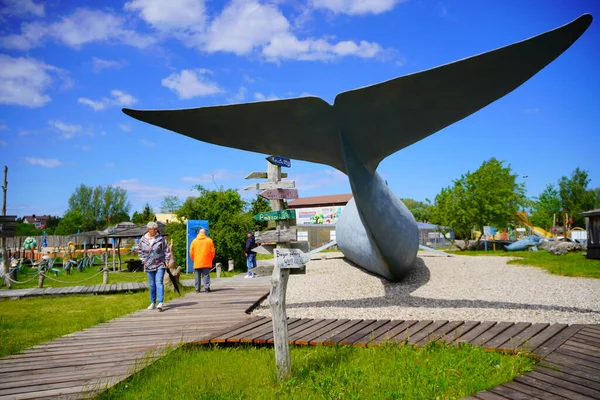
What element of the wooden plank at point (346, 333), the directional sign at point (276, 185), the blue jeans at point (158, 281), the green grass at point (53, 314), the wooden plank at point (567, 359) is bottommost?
the green grass at point (53, 314)

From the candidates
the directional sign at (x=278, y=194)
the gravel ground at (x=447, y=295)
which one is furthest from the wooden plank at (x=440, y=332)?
the directional sign at (x=278, y=194)

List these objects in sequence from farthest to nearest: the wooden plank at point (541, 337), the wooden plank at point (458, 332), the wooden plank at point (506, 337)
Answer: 1. the wooden plank at point (458, 332)
2. the wooden plank at point (506, 337)
3. the wooden plank at point (541, 337)

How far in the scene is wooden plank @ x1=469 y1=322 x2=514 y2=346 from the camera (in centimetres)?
410

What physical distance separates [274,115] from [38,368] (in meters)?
3.57

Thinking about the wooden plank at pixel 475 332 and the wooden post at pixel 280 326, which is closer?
the wooden post at pixel 280 326

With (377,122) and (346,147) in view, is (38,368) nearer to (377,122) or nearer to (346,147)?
(346,147)

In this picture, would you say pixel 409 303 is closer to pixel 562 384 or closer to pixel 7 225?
pixel 562 384

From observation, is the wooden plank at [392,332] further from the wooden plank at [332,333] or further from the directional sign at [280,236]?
the directional sign at [280,236]

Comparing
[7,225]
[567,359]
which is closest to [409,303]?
[567,359]

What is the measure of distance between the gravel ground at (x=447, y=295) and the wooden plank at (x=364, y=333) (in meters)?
0.88

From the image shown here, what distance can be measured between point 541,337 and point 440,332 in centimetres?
101

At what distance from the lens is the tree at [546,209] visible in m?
52.7

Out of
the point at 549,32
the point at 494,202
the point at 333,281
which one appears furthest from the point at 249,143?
the point at 494,202

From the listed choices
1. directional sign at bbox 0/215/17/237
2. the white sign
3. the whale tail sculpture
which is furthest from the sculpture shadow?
the white sign
